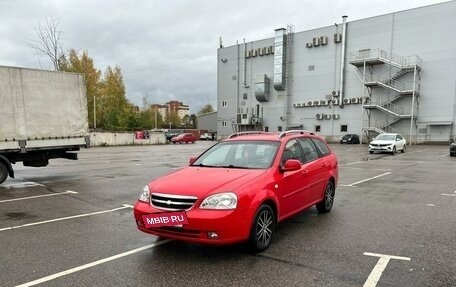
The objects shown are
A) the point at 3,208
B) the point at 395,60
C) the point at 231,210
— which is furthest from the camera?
the point at 395,60

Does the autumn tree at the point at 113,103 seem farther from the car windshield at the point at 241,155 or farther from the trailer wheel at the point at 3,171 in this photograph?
the car windshield at the point at 241,155

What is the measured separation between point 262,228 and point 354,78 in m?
45.3

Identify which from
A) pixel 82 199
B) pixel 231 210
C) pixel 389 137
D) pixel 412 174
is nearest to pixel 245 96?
pixel 389 137

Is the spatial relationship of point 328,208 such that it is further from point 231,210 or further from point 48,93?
point 48,93

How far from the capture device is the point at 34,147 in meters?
11.9

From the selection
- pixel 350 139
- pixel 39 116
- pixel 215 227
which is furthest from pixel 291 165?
pixel 350 139

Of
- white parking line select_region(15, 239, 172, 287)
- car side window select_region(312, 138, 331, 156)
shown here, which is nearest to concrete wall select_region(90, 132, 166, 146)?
car side window select_region(312, 138, 331, 156)

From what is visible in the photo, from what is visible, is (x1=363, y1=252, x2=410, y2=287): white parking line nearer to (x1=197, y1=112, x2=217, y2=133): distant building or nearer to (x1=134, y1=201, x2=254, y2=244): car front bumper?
(x1=134, y1=201, x2=254, y2=244): car front bumper

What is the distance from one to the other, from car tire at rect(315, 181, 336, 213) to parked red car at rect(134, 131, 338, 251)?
589 mm

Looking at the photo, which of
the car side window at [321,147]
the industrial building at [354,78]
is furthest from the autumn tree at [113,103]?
the car side window at [321,147]

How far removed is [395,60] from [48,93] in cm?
4091

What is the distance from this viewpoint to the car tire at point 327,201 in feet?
23.8

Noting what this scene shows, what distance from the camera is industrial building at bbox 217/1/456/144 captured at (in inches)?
1592

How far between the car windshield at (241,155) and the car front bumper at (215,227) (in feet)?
3.84
